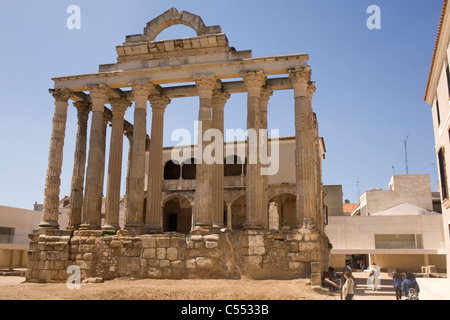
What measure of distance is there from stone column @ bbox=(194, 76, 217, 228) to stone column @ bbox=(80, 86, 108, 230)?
493 cm

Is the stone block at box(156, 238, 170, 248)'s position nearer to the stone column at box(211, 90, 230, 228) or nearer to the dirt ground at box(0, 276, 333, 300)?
the dirt ground at box(0, 276, 333, 300)

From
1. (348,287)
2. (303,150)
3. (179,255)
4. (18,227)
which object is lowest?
(348,287)

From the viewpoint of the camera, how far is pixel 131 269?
1784 cm

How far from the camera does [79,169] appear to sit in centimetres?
2197

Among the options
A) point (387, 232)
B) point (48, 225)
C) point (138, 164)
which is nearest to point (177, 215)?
point (48, 225)

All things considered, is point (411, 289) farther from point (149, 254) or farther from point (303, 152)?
point (149, 254)

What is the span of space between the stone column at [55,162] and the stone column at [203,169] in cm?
Result: 678

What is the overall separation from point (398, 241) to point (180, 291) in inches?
1103

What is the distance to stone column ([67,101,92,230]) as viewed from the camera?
21.5 metres

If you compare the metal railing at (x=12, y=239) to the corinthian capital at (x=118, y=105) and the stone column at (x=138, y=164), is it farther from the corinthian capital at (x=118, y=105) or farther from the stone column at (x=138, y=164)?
the stone column at (x=138, y=164)

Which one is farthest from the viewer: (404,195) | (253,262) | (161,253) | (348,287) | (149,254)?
(404,195)
